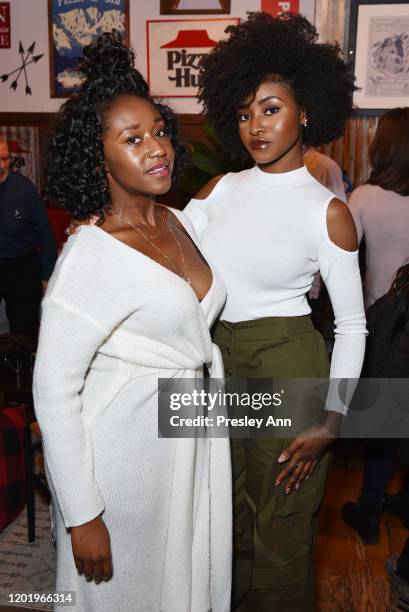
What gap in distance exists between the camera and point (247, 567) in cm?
170

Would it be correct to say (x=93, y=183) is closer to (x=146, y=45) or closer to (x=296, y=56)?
(x=296, y=56)

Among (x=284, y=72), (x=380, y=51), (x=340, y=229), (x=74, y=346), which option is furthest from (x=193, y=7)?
(x=74, y=346)

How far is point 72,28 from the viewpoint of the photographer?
16.2 ft

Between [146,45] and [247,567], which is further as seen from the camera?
[146,45]

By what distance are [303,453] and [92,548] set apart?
0.57 m

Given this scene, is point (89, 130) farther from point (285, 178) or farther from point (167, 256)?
point (285, 178)

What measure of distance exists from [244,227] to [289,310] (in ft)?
0.78

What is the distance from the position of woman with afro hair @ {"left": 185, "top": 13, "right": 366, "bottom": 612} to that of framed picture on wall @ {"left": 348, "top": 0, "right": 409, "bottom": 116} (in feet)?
10.8

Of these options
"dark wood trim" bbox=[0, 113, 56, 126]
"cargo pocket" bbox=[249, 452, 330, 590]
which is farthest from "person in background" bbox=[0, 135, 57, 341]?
"cargo pocket" bbox=[249, 452, 330, 590]

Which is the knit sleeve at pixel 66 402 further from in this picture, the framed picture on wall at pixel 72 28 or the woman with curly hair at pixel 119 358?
the framed picture on wall at pixel 72 28

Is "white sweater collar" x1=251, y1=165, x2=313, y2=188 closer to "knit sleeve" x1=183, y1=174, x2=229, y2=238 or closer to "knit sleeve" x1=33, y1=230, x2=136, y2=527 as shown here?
"knit sleeve" x1=183, y1=174, x2=229, y2=238

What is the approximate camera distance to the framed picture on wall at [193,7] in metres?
4.66

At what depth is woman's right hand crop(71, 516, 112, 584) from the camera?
120 centimetres

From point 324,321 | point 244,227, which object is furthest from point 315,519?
point 324,321
